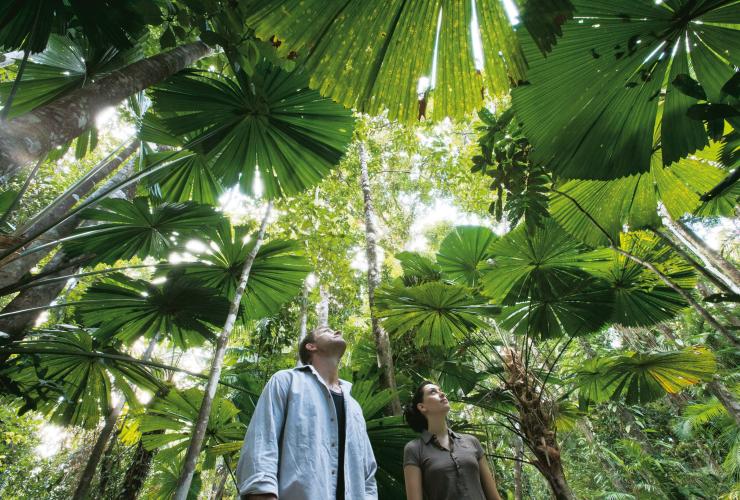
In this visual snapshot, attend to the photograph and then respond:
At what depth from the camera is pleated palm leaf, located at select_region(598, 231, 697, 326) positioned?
2889mm

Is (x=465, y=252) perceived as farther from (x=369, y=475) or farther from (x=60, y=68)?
(x=60, y=68)

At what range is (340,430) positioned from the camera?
1779mm

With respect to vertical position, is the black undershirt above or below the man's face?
below

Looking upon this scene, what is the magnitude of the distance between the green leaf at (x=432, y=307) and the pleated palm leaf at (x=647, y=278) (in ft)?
3.50

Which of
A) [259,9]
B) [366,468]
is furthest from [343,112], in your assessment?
[366,468]

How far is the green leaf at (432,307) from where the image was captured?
287 centimetres

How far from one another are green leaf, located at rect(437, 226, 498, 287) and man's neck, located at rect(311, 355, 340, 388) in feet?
5.87

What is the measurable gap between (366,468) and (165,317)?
2.10 meters

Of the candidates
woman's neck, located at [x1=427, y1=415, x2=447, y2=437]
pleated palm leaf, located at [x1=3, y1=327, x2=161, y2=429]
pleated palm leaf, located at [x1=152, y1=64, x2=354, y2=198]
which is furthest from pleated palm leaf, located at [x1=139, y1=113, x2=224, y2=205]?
woman's neck, located at [x1=427, y1=415, x2=447, y2=437]

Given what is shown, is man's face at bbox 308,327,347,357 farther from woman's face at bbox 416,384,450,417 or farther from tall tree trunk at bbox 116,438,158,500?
tall tree trunk at bbox 116,438,158,500

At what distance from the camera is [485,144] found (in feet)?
6.82

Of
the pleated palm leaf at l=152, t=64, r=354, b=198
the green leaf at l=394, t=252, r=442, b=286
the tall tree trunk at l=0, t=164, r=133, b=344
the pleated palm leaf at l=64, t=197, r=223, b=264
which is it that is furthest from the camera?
the green leaf at l=394, t=252, r=442, b=286

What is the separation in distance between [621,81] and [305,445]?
6.25 ft

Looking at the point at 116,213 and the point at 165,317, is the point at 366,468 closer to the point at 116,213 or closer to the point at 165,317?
the point at 165,317
